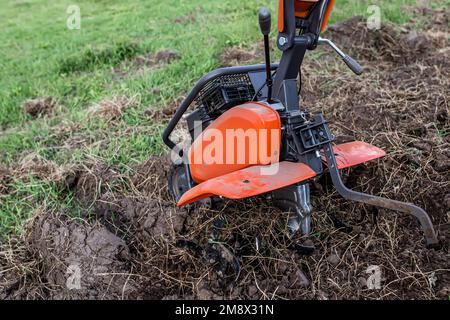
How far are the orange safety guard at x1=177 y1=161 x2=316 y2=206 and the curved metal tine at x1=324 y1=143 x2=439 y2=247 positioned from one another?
117 millimetres

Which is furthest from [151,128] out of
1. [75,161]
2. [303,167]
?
[303,167]

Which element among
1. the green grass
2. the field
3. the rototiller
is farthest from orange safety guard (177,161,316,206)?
the green grass

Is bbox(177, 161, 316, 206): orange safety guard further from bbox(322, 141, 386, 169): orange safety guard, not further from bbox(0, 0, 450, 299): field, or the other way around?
bbox(0, 0, 450, 299): field

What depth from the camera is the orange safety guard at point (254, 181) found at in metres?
1.93

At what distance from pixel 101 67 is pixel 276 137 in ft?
12.8

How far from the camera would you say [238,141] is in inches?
88.7

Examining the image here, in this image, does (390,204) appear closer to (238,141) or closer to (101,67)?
(238,141)

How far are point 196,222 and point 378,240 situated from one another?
1.08 m

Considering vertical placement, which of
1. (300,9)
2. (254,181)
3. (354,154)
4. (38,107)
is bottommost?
(38,107)

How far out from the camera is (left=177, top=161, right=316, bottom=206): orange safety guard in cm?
193

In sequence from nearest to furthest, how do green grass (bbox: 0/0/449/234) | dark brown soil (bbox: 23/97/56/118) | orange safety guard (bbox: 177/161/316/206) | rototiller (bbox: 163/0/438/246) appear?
1. orange safety guard (bbox: 177/161/316/206)
2. rototiller (bbox: 163/0/438/246)
3. green grass (bbox: 0/0/449/234)
4. dark brown soil (bbox: 23/97/56/118)

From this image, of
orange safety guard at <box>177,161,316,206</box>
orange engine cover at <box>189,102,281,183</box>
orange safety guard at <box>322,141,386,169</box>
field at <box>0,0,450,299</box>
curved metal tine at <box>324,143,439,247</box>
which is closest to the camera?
curved metal tine at <box>324,143,439,247</box>

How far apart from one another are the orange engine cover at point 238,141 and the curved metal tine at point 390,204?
0.87ft

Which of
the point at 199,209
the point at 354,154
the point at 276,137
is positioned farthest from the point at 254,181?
the point at 199,209
